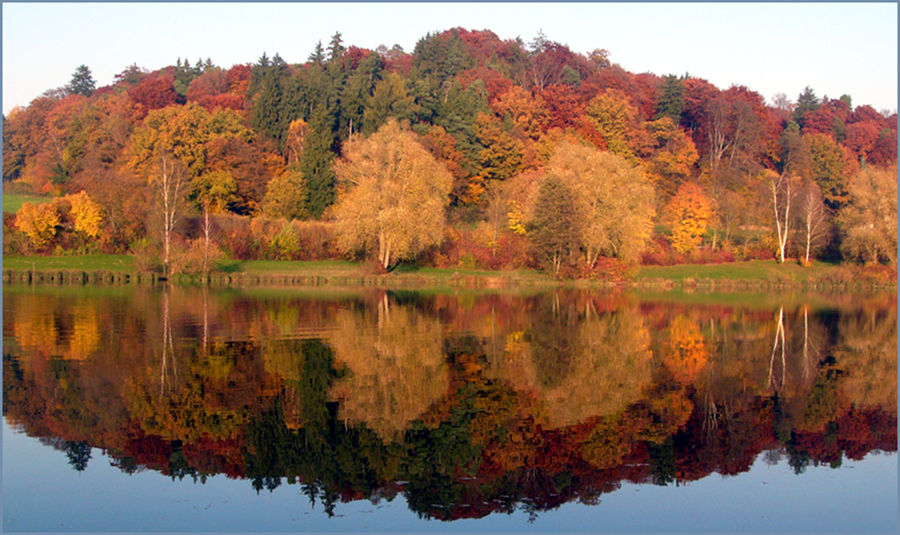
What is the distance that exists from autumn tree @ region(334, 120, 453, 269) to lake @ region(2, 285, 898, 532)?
2525cm

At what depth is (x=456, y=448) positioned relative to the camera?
438 inches

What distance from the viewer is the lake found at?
9.16m

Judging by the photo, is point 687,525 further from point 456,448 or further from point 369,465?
point 369,465

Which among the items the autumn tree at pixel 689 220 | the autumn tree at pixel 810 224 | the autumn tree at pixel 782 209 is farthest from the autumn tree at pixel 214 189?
the autumn tree at pixel 810 224

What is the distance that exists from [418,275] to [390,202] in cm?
551

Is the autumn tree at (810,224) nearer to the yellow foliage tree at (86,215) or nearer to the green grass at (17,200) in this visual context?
the yellow foliage tree at (86,215)

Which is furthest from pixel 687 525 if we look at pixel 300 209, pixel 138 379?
pixel 300 209

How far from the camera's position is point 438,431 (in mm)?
11922

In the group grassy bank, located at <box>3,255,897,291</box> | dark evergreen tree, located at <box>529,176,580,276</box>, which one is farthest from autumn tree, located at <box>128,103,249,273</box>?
dark evergreen tree, located at <box>529,176,580,276</box>

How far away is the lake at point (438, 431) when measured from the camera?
30.1ft

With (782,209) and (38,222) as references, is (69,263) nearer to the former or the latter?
(38,222)

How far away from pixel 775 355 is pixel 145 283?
38458mm

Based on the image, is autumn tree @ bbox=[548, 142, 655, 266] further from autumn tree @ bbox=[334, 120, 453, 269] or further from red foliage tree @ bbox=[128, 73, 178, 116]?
red foliage tree @ bbox=[128, 73, 178, 116]

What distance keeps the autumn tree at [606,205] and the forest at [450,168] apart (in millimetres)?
151
